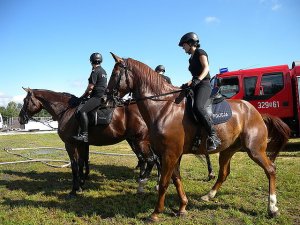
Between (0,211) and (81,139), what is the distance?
7.50 feet

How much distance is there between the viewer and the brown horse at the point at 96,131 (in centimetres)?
733

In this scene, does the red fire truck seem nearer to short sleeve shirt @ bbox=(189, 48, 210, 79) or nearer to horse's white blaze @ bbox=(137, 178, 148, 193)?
horse's white blaze @ bbox=(137, 178, 148, 193)

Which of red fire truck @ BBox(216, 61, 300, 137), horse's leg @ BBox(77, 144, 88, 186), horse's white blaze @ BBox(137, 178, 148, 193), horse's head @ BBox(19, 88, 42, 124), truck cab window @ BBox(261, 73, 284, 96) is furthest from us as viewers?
truck cab window @ BBox(261, 73, 284, 96)

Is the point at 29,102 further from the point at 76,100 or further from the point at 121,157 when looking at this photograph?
the point at 121,157

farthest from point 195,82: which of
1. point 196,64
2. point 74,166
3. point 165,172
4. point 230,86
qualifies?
point 230,86

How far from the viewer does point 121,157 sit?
12.3m

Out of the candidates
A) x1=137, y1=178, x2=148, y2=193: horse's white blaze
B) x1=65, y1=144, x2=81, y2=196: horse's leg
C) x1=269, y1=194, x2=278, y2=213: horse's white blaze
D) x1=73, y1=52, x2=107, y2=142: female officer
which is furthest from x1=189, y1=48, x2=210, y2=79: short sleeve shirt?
x1=65, y1=144, x2=81, y2=196: horse's leg

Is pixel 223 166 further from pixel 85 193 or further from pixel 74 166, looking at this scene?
pixel 74 166

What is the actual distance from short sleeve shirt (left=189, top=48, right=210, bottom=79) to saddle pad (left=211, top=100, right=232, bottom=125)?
0.61 m

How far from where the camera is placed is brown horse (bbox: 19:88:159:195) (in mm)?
7332

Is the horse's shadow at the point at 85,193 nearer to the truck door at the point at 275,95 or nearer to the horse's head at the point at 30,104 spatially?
the horse's head at the point at 30,104

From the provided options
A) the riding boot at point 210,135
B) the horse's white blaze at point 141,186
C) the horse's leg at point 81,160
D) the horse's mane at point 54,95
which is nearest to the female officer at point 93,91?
the horse's leg at point 81,160

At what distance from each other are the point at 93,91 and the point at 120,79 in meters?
2.28

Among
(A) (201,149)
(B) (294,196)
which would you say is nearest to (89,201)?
(A) (201,149)
